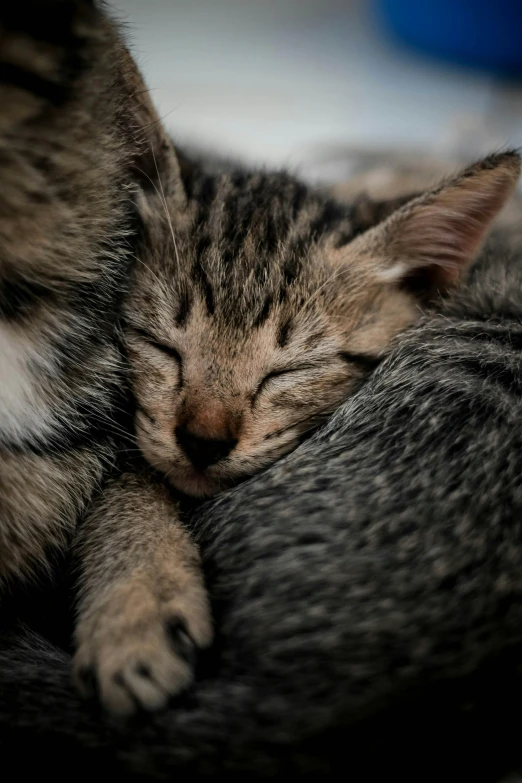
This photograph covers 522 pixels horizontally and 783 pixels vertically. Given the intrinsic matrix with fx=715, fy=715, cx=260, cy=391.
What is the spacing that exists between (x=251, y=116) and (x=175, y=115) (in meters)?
0.32

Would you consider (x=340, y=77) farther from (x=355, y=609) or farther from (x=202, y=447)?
(x=355, y=609)

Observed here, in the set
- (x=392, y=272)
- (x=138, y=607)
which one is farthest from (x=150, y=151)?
(x=138, y=607)

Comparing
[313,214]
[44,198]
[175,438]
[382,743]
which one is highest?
[44,198]

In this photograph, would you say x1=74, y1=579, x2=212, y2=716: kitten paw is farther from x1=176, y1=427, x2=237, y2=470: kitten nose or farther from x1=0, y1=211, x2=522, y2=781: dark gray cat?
x1=176, y1=427, x2=237, y2=470: kitten nose

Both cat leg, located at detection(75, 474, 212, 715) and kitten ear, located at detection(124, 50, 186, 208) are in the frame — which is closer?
cat leg, located at detection(75, 474, 212, 715)

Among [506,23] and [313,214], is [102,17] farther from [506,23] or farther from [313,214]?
[506,23]

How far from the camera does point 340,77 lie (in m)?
2.90

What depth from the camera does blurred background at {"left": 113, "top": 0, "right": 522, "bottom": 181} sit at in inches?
96.2

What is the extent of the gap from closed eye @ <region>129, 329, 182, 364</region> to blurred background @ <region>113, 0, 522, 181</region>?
1.37m

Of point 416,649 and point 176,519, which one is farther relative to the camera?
point 176,519

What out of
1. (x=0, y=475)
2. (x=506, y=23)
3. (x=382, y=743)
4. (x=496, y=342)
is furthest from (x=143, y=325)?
(x=506, y=23)

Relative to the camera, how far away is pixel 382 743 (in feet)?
2.09

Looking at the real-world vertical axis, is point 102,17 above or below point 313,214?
above

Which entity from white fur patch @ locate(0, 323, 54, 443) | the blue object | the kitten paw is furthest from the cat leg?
the blue object
